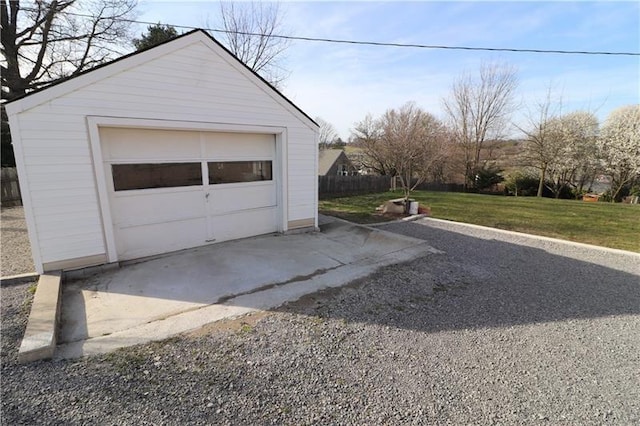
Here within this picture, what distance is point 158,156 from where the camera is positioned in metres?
5.15

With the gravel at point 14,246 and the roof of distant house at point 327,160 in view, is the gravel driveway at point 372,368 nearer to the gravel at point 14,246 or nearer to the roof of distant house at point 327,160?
the gravel at point 14,246

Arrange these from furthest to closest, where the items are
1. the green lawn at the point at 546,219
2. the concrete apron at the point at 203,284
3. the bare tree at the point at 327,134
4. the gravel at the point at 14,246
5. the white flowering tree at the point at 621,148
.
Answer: the bare tree at the point at 327,134 → the white flowering tree at the point at 621,148 → the green lawn at the point at 546,219 → the gravel at the point at 14,246 → the concrete apron at the point at 203,284

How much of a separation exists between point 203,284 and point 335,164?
2755 centimetres

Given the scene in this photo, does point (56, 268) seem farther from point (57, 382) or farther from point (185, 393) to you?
point (185, 393)

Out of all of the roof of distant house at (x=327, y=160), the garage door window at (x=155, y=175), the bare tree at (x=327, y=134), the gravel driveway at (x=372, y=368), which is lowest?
the gravel driveway at (x=372, y=368)

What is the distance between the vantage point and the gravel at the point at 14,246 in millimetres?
4793

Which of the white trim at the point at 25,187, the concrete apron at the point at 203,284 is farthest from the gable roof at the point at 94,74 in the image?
the concrete apron at the point at 203,284

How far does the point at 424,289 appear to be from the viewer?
4328 millimetres

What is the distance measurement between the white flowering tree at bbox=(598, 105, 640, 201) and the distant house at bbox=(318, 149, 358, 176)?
1939 centimetres

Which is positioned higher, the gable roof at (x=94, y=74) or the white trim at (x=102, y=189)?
the gable roof at (x=94, y=74)

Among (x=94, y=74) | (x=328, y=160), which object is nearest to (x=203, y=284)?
(x=94, y=74)

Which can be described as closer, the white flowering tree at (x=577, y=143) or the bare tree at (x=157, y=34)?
the bare tree at (x=157, y=34)

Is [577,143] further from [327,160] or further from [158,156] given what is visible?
[158,156]

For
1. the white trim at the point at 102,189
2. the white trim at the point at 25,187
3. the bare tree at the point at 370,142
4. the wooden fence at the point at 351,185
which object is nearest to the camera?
the white trim at the point at 25,187
